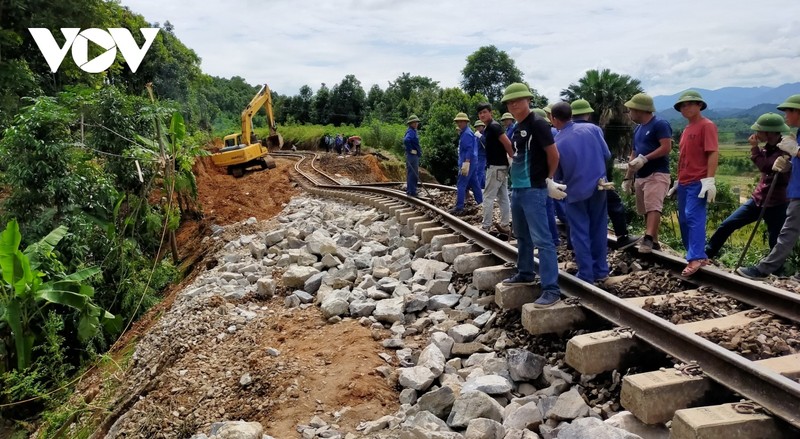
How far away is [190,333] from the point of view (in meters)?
5.41

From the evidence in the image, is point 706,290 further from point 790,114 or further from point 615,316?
point 790,114

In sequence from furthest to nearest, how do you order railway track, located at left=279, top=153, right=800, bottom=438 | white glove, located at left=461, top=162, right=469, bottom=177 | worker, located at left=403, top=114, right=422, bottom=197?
worker, located at left=403, top=114, right=422, bottom=197 → white glove, located at left=461, top=162, right=469, bottom=177 → railway track, located at left=279, top=153, right=800, bottom=438

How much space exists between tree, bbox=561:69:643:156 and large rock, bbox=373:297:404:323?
2897cm

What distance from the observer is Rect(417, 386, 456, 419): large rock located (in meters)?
3.16

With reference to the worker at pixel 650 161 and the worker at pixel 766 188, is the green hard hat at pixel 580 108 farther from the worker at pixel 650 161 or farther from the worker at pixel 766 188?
the worker at pixel 766 188

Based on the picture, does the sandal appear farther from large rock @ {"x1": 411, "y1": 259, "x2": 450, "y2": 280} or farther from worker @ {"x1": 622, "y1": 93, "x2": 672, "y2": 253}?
large rock @ {"x1": 411, "y1": 259, "x2": 450, "y2": 280}

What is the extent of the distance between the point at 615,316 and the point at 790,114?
3.04 meters

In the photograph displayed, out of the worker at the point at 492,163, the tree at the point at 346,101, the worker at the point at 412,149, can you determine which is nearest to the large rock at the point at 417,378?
the worker at the point at 492,163

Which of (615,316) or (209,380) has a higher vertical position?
(615,316)

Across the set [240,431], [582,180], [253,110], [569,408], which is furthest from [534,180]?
[253,110]

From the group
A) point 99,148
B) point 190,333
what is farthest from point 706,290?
point 99,148

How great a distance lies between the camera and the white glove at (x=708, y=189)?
4805 mm

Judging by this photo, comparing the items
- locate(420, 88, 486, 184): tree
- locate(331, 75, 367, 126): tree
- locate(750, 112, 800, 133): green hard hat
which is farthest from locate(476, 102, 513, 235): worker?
locate(331, 75, 367, 126): tree

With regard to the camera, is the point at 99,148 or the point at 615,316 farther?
the point at 99,148
